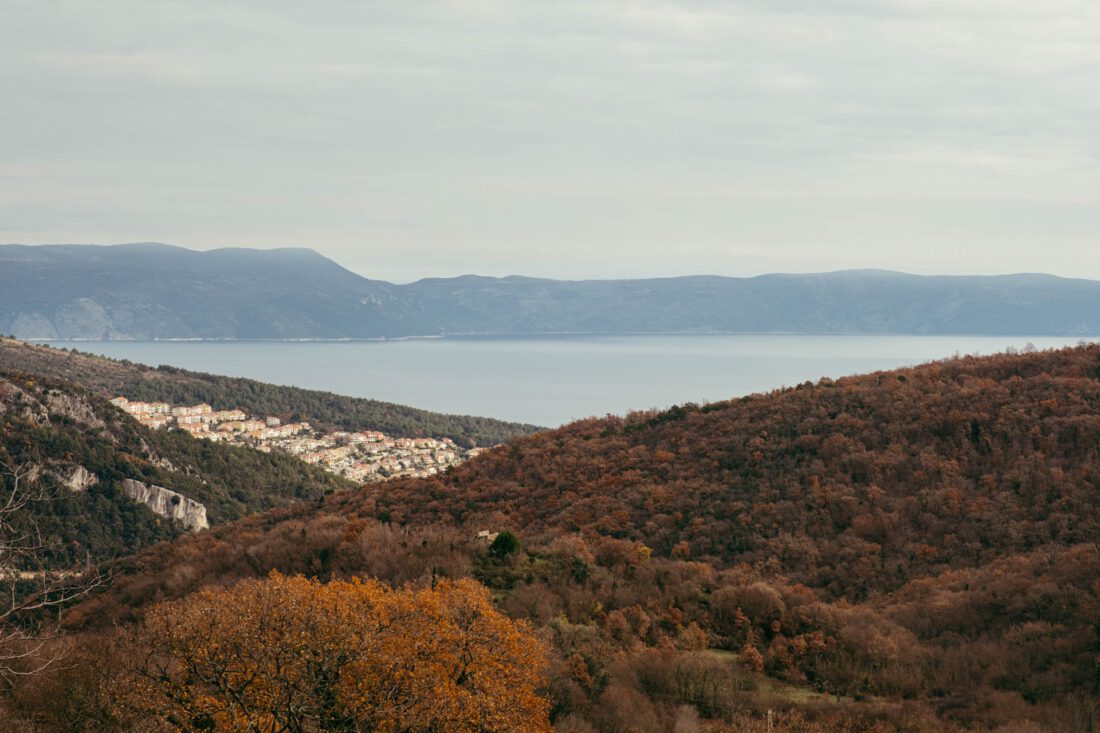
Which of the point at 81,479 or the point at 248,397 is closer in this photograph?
the point at 81,479

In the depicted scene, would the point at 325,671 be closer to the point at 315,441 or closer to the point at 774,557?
the point at 774,557

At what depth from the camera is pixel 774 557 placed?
106 feet

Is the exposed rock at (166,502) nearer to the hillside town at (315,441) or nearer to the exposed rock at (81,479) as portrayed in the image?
the exposed rock at (81,479)

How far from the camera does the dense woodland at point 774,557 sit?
71.1 ft

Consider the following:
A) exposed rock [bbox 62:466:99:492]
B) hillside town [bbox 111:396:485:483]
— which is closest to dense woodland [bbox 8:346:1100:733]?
exposed rock [bbox 62:466:99:492]

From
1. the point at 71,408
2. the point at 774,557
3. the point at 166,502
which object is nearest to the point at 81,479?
the point at 166,502

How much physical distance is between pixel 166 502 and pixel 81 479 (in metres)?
6.44

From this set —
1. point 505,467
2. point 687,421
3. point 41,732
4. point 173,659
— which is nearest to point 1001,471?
point 687,421

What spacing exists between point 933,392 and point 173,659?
111 feet

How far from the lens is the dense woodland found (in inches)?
853

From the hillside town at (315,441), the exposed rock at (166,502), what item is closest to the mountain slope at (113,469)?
the exposed rock at (166,502)

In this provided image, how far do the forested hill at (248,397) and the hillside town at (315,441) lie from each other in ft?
14.6

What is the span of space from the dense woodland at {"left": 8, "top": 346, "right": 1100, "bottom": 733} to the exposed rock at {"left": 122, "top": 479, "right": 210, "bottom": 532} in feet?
103

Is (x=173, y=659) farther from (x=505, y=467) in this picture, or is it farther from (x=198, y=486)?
(x=198, y=486)
